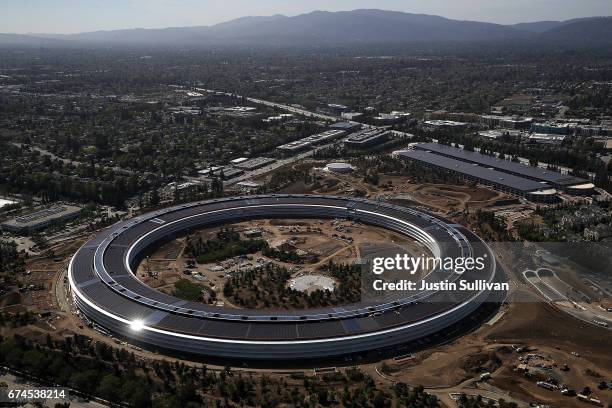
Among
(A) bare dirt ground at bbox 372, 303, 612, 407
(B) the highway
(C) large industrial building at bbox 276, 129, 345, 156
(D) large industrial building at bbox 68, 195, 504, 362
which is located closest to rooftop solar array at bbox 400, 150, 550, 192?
(C) large industrial building at bbox 276, 129, 345, 156

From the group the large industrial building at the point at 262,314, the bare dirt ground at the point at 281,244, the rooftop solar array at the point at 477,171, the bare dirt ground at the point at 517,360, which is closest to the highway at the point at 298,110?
the rooftop solar array at the point at 477,171

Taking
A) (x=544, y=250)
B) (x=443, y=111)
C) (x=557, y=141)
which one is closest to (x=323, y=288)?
(x=544, y=250)

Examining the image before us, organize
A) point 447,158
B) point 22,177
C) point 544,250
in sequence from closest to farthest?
point 544,250 < point 22,177 < point 447,158

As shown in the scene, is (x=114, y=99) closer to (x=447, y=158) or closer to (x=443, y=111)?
(x=443, y=111)

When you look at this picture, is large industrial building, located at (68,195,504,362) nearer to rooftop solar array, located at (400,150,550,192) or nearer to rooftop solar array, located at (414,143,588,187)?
rooftop solar array, located at (400,150,550,192)

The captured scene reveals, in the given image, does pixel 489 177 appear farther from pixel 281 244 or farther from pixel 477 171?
pixel 281 244

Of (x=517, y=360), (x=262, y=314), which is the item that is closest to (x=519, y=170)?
(x=517, y=360)

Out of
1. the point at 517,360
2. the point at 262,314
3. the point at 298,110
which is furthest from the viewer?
the point at 298,110
